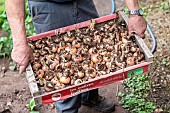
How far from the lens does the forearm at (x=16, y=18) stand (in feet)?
8.57

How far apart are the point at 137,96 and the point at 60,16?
1.31 metres

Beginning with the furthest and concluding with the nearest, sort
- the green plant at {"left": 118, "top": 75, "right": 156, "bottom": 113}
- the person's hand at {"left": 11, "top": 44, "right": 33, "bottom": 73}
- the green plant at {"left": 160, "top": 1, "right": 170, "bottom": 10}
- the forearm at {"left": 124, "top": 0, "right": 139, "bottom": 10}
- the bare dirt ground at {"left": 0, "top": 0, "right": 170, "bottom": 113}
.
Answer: the green plant at {"left": 160, "top": 1, "right": 170, "bottom": 10} → the bare dirt ground at {"left": 0, "top": 0, "right": 170, "bottom": 113} → the green plant at {"left": 118, "top": 75, "right": 156, "bottom": 113} → the forearm at {"left": 124, "top": 0, "right": 139, "bottom": 10} → the person's hand at {"left": 11, "top": 44, "right": 33, "bottom": 73}

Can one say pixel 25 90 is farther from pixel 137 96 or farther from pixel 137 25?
pixel 137 25

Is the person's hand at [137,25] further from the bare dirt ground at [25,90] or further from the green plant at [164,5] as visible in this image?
the green plant at [164,5]

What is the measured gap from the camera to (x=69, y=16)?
306 centimetres

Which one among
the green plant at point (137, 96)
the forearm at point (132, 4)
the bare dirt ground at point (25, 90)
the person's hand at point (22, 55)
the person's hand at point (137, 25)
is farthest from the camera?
the bare dirt ground at point (25, 90)

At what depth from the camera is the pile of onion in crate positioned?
2592mm

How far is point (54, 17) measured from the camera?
302 centimetres

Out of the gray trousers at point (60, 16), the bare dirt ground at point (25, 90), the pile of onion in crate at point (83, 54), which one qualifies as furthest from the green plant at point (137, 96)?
the pile of onion in crate at point (83, 54)

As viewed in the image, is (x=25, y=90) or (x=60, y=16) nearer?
(x=60, y=16)

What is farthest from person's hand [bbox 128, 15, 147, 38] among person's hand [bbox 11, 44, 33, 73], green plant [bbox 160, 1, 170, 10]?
green plant [bbox 160, 1, 170, 10]

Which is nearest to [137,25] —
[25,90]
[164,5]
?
[25,90]

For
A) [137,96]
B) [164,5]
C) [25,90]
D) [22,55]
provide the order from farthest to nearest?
[164,5], [25,90], [137,96], [22,55]

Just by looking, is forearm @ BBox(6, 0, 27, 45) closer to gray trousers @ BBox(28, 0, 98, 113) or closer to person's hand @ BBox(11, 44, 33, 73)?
person's hand @ BBox(11, 44, 33, 73)
